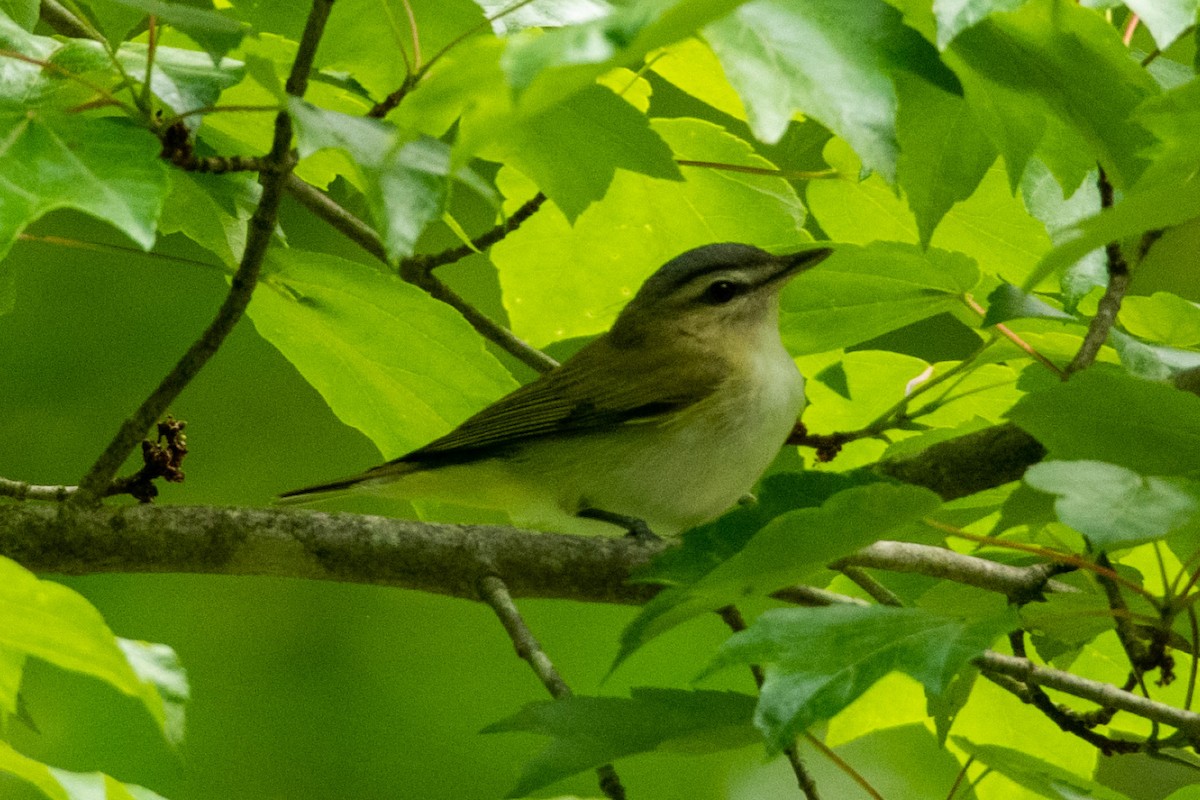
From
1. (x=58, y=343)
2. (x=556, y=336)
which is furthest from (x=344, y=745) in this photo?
(x=556, y=336)

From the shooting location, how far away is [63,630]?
1.64 m

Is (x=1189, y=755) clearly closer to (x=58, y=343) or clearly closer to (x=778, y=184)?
(x=778, y=184)

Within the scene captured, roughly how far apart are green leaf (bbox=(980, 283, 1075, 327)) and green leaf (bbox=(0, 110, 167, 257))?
1.34 meters

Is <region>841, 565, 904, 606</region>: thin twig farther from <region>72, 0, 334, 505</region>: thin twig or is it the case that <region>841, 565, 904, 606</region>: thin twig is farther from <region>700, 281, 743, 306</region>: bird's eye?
<region>72, 0, 334, 505</region>: thin twig

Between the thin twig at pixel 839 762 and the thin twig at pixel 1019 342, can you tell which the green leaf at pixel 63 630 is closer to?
the thin twig at pixel 839 762

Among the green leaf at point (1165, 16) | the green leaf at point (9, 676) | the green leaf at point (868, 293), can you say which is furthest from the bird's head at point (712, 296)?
the green leaf at point (9, 676)

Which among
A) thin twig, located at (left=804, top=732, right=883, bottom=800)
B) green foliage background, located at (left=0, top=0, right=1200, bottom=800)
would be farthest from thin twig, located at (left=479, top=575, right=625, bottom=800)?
thin twig, located at (left=804, top=732, right=883, bottom=800)

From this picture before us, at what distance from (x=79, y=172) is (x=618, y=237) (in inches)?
70.4

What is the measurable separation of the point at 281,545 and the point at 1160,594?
185 centimetres

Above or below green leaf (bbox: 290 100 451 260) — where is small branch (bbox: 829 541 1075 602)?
below

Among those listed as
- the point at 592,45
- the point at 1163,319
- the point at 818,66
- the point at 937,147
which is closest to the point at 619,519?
the point at 1163,319

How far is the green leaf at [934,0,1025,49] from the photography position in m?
1.64

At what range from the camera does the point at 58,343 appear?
5.04m

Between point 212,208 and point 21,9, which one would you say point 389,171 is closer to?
point 212,208
